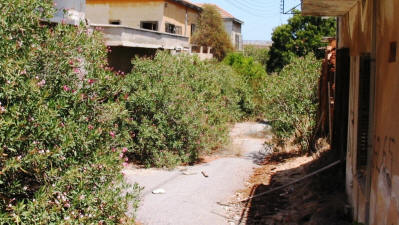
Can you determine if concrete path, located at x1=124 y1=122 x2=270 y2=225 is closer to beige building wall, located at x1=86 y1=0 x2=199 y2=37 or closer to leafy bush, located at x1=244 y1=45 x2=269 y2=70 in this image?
beige building wall, located at x1=86 y1=0 x2=199 y2=37

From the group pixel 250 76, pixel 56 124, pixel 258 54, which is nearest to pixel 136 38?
pixel 250 76

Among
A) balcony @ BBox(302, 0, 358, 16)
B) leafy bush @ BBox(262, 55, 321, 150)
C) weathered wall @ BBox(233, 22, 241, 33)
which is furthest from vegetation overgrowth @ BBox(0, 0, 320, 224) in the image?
weathered wall @ BBox(233, 22, 241, 33)

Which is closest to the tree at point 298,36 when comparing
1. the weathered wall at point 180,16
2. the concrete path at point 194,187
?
the weathered wall at point 180,16

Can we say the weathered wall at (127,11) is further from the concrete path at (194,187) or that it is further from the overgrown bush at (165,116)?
the concrete path at (194,187)

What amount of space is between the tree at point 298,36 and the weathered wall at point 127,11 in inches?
333

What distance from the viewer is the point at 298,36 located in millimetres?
30625

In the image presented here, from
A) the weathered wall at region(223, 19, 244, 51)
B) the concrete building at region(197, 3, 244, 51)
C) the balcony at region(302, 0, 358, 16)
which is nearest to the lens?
the balcony at region(302, 0, 358, 16)

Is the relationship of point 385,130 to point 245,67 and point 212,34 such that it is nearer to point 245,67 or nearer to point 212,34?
point 245,67

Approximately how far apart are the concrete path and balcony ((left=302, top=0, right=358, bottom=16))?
3879 millimetres

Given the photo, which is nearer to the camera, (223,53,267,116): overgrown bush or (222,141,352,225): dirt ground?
(222,141,352,225): dirt ground

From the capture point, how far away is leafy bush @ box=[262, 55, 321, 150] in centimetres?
1295

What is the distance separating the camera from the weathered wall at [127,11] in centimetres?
2717

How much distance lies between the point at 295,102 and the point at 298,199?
5.05m

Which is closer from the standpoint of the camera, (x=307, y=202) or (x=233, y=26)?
(x=307, y=202)
